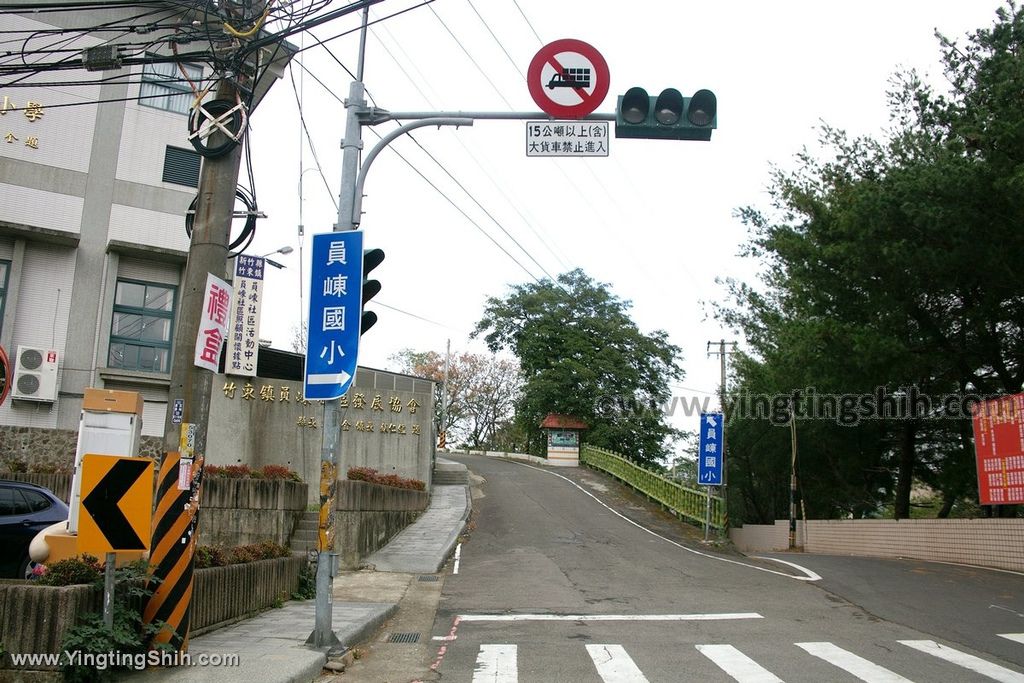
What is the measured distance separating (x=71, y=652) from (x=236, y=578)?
147 inches

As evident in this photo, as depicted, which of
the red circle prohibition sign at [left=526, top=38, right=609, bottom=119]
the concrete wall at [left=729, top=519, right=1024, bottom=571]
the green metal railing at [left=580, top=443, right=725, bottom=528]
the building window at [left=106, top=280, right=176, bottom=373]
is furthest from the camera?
the green metal railing at [left=580, top=443, right=725, bottom=528]

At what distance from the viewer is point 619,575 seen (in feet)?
55.8

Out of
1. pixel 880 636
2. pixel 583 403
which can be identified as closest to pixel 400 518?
pixel 880 636

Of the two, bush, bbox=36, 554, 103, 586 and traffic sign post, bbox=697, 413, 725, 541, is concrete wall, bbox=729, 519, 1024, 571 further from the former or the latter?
bush, bbox=36, 554, 103, 586

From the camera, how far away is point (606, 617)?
12.0 m

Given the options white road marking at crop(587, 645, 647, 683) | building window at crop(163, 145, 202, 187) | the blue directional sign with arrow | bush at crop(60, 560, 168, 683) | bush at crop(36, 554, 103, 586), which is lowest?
white road marking at crop(587, 645, 647, 683)

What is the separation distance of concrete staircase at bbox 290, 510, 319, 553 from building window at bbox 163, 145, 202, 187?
888 cm

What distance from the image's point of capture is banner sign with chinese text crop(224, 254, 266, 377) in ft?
67.6

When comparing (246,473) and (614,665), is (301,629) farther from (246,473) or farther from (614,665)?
(246,473)

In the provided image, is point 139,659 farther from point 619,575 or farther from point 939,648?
point 619,575

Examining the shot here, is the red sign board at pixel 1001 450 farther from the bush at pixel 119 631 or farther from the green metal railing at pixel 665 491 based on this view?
the bush at pixel 119 631

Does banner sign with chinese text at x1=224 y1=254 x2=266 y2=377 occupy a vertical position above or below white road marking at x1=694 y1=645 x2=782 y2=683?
above

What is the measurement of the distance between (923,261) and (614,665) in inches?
538

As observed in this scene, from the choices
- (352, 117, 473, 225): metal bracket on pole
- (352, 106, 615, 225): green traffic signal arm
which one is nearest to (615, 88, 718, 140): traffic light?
(352, 106, 615, 225): green traffic signal arm
